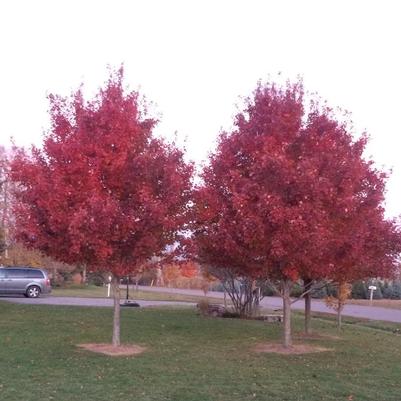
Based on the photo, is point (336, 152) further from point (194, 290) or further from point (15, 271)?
point (194, 290)

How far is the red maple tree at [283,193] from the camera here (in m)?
11.4

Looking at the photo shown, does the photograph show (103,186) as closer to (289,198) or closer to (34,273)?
(289,198)

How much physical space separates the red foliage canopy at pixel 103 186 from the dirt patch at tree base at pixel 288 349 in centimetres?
297

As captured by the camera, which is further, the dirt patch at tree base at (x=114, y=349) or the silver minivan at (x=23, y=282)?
the silver minivan at (x=23, y=282)

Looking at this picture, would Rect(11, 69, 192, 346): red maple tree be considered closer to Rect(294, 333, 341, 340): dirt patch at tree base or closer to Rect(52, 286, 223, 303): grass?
Rect(294, 333, 341, 340): dirt patch at tree base

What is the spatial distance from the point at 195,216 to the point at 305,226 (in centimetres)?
250

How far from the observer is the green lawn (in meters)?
8.21

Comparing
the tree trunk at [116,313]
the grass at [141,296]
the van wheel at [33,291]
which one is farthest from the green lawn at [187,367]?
the grass at [141,296]

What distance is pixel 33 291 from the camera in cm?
3262

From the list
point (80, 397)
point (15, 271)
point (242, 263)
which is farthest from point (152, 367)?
point (15, 271)

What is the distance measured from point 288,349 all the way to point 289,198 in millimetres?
3336

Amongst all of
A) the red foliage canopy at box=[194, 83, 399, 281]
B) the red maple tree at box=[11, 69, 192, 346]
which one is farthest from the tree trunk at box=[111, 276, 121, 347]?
the red foliage canopy at box=[194, 83, 399, 281]

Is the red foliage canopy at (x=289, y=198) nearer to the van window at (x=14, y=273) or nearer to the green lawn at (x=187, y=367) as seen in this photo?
the green lawn at (x=187, y=367)

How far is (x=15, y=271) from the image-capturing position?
106 ft
